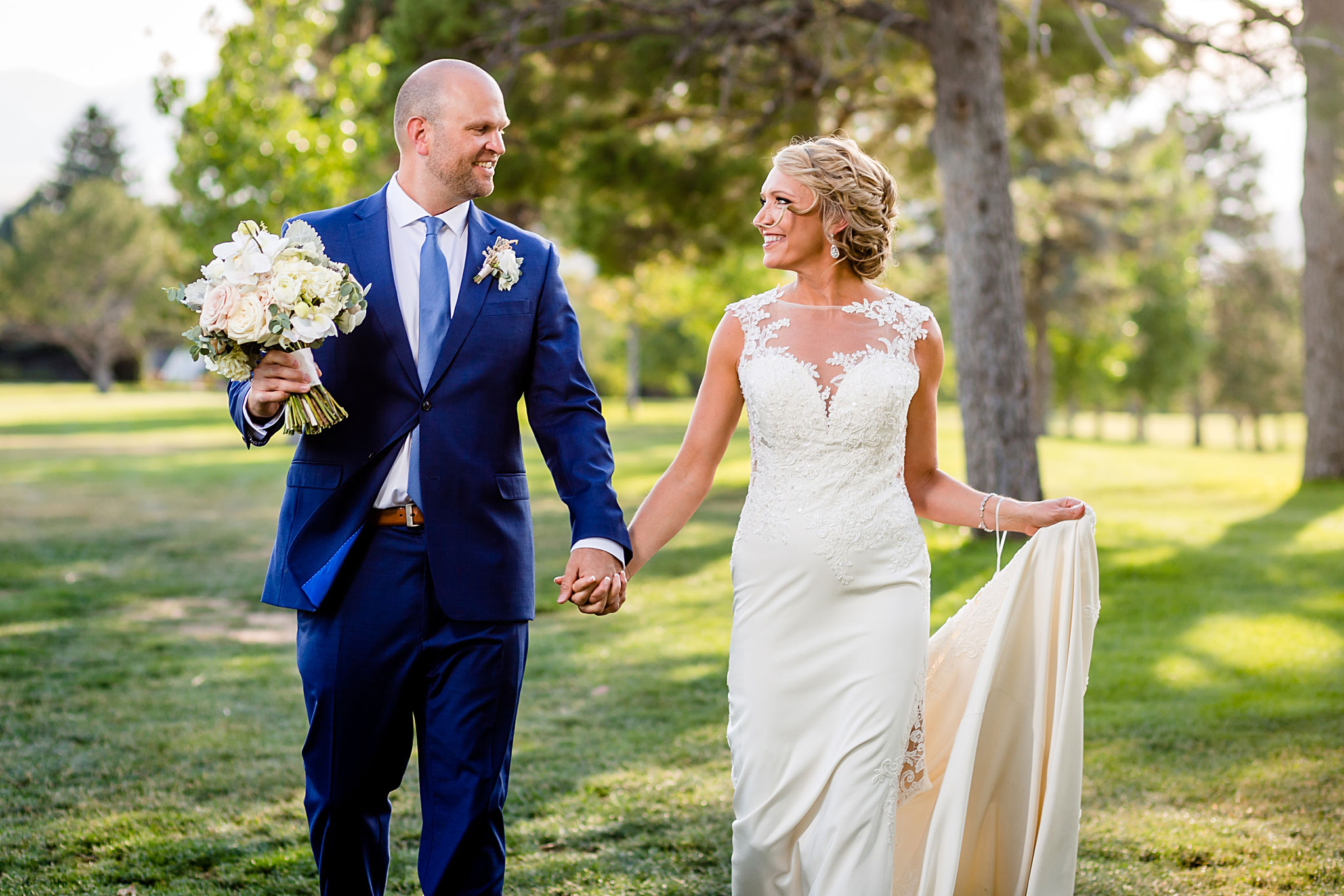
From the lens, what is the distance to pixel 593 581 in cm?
337

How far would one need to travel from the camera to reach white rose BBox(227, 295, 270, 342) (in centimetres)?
289

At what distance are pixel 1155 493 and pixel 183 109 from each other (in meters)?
17.7

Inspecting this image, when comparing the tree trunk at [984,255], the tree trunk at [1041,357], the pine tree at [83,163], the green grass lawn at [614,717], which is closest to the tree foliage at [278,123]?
the green grass lawn at [614,717]

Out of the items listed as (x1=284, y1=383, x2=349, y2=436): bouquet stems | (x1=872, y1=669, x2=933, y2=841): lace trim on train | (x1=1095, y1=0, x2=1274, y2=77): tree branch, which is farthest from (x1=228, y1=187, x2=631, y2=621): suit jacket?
(x1=1095, y1=0, x2=1274, y2=77): tree branch

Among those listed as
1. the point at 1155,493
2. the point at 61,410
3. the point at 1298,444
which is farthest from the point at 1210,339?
the point at 61,410

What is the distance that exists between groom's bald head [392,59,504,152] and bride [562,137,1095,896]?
915 millimetres

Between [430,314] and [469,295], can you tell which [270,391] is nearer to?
[430,314]

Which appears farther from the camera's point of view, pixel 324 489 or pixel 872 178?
pixel 872 178

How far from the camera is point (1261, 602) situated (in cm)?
967

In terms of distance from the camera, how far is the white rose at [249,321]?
2889 mm

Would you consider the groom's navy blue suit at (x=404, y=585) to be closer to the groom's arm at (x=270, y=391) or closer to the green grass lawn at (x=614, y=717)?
the groom's arm at (x=270, y=391)

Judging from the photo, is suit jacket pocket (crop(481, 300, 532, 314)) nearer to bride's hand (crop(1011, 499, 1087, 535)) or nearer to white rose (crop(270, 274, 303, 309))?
white rose (crop(270, 274, 303, 309))

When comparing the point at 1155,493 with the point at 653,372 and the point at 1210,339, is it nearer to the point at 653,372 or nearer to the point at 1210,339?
the point at 1210,339

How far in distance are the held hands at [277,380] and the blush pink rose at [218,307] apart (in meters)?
0.14
